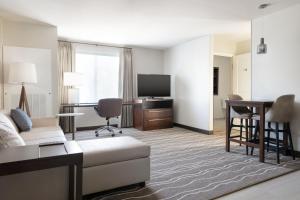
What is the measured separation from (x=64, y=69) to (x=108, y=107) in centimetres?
157

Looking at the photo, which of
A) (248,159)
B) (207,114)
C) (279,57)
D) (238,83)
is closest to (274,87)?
(279,57)

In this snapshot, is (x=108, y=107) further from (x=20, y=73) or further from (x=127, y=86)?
(x=20, y=73)

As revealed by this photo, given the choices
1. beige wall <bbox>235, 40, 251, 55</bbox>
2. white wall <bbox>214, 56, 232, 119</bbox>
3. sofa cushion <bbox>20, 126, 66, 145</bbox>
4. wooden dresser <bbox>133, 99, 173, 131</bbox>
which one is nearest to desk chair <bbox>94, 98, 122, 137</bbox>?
wooden dresser <bbox>133, 99, 173, 131</bbox>

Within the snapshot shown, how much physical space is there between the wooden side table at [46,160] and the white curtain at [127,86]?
426 cm

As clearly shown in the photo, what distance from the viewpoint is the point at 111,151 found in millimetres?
2021

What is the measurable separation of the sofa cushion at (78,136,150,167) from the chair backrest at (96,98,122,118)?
2.37 m

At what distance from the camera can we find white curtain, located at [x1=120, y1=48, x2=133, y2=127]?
587cm

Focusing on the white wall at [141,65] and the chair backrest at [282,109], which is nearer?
the chair backrest at [282,109]

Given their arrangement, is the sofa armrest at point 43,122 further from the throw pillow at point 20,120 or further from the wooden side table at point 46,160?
the wooden side table at point 46,160

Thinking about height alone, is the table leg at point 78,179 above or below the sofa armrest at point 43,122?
below

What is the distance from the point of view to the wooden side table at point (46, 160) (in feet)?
4.12

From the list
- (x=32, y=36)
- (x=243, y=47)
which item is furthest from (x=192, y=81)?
(x=32, y=36)

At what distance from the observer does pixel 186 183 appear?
2316 mm

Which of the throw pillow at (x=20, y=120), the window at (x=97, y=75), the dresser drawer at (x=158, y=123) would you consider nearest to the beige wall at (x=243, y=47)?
the dresser drawer at (x=158, y=123)
